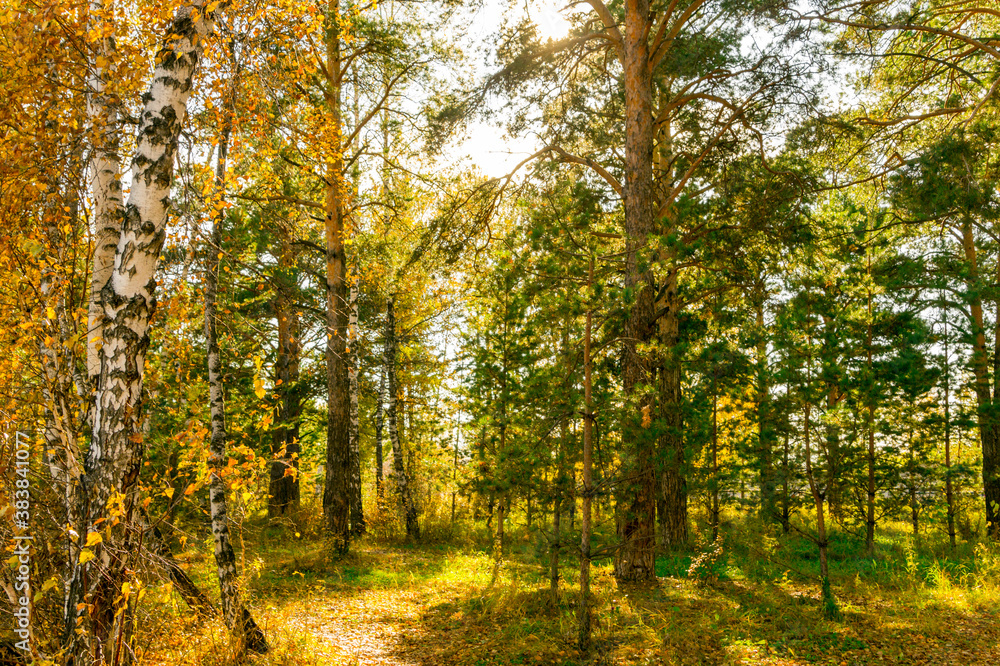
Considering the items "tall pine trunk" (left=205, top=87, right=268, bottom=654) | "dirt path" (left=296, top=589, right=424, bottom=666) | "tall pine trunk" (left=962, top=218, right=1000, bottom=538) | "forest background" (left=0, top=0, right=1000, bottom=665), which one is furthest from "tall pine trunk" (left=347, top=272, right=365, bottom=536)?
"tall pine trunk" (left=962, top=218, right=1000, bottom=538)

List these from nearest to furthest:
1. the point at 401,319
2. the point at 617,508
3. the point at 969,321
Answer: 1. the point at 617,508
2. the point at 969,321
3. the point at 401,319

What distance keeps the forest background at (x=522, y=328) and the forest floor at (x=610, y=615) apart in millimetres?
74

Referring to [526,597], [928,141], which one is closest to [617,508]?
[526,597]

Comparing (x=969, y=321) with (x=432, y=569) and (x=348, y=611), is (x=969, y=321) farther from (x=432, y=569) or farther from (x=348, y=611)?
(x=348, y=611)

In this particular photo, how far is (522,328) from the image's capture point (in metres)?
11.4

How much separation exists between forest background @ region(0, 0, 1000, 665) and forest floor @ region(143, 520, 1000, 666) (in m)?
0.07

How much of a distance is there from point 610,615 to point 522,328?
5682mm

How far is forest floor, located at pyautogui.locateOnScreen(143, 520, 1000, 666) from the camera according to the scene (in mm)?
6141

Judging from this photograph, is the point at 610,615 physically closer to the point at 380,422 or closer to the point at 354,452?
the point at 354,452

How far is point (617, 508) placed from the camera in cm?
771

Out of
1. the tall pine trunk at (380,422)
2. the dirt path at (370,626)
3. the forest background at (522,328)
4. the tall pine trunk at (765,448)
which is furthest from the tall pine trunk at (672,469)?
the tall pine trunk at (380,422)

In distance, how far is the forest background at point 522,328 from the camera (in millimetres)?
3855

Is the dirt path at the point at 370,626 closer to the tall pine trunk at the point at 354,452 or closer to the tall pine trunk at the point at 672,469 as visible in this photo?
the tall pine trunk at the point at 354,452

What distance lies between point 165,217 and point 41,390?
1785 millimetres
